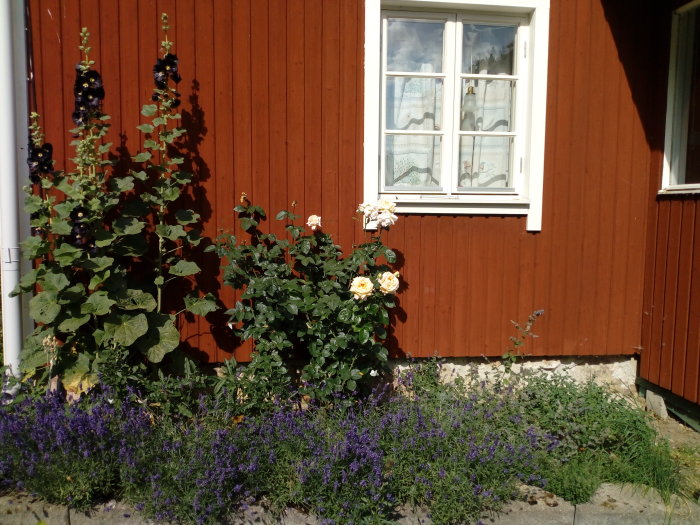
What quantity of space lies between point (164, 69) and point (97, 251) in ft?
4.26

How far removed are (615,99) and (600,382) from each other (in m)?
2.26

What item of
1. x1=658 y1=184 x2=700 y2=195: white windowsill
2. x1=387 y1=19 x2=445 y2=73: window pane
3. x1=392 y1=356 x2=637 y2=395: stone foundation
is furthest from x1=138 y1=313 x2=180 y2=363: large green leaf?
x1=658 y1=184 x2=700 y2=195: white windowsill

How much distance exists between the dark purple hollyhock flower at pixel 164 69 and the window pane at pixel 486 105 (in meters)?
2.18

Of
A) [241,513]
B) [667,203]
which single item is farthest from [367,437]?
[667,203]

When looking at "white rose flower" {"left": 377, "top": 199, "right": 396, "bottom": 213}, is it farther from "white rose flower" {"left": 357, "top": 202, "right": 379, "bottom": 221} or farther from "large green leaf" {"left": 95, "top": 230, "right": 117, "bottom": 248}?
"large green leaf" {"left": 95, "top": 230, "right": 117, "bottom": 248}

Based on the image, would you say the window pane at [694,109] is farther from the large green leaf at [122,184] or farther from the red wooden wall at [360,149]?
the large green leaf at [122,184]

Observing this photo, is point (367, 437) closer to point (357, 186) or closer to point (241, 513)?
point (241, 513)

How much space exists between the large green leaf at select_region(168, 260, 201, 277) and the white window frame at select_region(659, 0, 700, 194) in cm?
354

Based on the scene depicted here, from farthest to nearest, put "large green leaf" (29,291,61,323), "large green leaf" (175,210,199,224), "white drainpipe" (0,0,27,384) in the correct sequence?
"large green leaf" (175,210,199,224), "white drainpipe" (0,0,27,384), "large green leaf" (29,291,61,323)

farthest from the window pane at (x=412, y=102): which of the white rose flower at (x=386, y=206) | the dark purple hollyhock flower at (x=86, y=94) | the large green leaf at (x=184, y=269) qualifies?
the dark purple hollyhock flower at (x=86, y=94)

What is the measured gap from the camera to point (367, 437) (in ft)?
10.8

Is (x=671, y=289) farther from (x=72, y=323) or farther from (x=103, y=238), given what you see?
(x=72, y=323)

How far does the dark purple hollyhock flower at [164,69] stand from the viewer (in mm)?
3891

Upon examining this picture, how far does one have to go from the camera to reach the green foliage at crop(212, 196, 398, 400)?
3.87 m
